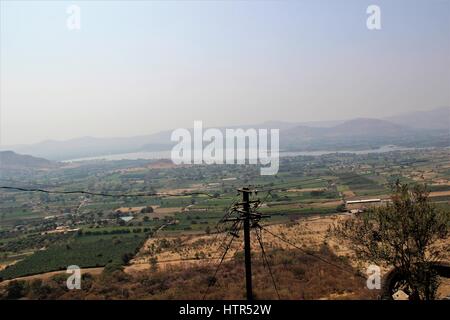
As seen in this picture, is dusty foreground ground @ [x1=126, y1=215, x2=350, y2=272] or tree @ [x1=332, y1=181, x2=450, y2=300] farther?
dusty foreground ground @ [x1=126, y1=215, x2=350, y2=272]

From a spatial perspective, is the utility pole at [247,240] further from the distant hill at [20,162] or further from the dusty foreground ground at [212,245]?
the distant hill at [20,162]

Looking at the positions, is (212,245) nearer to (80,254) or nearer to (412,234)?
(80,254)

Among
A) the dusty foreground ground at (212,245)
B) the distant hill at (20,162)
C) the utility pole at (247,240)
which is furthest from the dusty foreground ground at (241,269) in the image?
the distant hill at (20,162)

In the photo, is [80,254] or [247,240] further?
[80,254]

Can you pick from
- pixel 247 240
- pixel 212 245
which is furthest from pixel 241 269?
pixel 247 240

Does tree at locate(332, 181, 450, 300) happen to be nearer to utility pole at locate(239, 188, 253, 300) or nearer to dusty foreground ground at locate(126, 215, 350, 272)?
utility pole at locate(239, 188, 253, 300)

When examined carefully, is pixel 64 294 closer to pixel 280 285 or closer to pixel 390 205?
pixel 280 285

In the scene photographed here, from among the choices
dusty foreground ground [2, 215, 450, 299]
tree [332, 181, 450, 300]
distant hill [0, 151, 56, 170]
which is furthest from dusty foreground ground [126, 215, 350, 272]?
distant hill [0, 151, 56, 170]

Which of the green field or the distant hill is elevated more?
the distant hill

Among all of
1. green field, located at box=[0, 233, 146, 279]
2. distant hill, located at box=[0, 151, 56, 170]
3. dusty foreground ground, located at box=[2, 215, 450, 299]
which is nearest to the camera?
dusty foreground ground, located at box=[2, 215, 450, 299]

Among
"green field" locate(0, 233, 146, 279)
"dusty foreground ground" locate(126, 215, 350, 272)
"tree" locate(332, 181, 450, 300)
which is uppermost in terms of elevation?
"tree" locate(332, 181, 450, 300)
